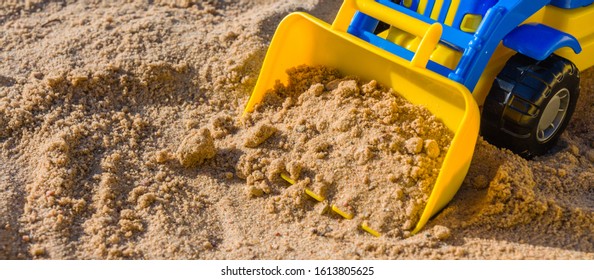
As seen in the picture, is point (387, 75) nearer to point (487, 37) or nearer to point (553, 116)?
point (487, 37)

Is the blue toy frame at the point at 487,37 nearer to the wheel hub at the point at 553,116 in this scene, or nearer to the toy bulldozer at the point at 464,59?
the toy bulldozer at the point at 464,59

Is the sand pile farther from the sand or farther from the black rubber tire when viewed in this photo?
the black rubber tire

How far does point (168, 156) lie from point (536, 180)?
4.07ft

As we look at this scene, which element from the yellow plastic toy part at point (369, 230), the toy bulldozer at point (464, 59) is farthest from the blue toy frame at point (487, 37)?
the yellow plastic toy part at point (369, 230)

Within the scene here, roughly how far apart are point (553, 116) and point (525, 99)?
0.24 metres

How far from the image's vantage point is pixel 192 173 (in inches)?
99.1

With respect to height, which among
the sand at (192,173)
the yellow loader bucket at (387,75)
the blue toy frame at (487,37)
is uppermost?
the blue toy frame at (487,37)

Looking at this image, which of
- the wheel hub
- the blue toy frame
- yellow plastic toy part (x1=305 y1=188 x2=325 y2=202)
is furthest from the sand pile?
the wheel hub

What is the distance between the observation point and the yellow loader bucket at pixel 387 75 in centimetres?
225

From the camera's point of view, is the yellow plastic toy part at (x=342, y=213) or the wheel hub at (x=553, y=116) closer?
the yellow plastic toy part at (x=342, y=213)

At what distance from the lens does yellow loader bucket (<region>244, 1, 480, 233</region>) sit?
225 centimetres

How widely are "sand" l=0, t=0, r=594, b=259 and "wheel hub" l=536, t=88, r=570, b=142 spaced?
0.31 feet

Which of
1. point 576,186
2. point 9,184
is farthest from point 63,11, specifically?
point 576,186

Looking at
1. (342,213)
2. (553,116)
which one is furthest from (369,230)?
(553,116)
